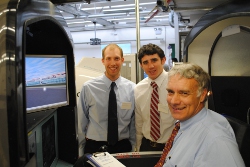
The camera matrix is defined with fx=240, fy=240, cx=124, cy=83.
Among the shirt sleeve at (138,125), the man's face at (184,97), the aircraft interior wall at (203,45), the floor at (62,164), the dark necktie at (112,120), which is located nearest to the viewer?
the man's face at (184,97)

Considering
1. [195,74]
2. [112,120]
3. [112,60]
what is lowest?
[112,120]

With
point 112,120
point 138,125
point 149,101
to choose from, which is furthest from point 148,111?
point 112,120

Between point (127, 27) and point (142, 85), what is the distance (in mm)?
8346

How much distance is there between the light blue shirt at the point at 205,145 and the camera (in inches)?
41.8

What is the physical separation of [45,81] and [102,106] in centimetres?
74

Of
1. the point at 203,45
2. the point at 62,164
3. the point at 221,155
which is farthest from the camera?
the point at 203,45

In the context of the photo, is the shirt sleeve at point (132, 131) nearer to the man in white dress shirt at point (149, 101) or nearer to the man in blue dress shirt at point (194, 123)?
the man in white dress shirt at point (149, 101)

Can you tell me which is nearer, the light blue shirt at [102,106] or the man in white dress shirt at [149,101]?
the man in white dress shirt at [149,101]

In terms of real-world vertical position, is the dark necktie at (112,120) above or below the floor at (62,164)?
above

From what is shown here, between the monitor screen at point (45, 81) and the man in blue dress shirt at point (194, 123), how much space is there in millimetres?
886

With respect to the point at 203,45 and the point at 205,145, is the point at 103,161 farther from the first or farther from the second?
the point at 203,45

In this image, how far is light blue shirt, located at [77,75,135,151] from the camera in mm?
2303

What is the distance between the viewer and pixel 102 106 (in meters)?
2.30

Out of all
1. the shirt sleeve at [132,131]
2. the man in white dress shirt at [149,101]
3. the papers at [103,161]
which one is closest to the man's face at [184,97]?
the papers at [103,161]
